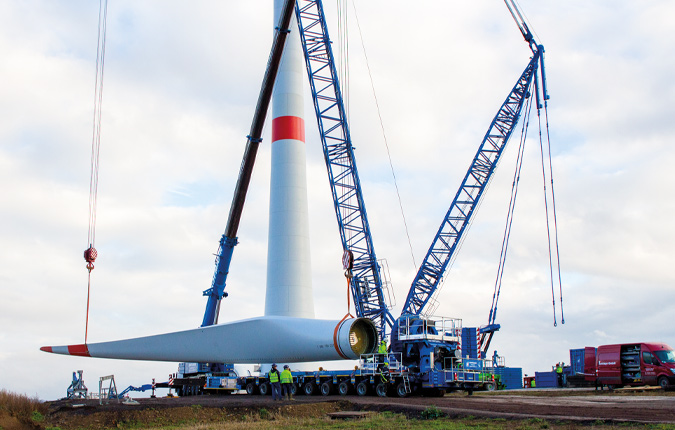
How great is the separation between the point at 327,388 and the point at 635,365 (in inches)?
628

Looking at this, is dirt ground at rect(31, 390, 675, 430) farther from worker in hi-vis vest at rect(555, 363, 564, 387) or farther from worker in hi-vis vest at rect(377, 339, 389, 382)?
worker in hi-vis vest at rect(555, 363, 564, 387)

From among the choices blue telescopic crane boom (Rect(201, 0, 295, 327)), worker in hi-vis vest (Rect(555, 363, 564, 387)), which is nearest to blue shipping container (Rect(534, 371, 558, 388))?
worker in hi-vis vest (Rect(555, 363, 564, 387))

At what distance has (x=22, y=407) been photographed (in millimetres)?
26609

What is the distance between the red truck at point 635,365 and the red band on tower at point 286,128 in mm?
24451

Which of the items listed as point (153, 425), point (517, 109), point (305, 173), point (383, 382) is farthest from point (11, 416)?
point (517, 109)

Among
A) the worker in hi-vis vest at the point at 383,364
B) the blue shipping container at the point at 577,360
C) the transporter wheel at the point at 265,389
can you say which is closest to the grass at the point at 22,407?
the transporter wheel at the point at 265,389

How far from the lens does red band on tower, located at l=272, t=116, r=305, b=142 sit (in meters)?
47.4

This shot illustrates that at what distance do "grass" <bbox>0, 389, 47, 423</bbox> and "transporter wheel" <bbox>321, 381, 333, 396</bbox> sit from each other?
13.0 meters

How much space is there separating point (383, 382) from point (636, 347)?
1364 cm

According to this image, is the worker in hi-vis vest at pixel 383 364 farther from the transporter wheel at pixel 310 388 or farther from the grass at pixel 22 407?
the grass at pixel 22 407

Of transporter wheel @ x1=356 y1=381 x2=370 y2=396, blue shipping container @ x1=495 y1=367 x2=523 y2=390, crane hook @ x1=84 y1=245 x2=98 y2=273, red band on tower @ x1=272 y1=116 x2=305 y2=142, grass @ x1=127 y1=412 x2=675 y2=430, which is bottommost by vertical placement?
blue shipping container @ x1=495 y1=367 x2=523 y2=390

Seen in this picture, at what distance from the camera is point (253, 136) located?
3719cm

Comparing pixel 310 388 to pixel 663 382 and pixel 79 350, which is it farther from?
pixel 663 382

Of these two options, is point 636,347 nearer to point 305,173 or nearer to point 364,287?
point 364,287
